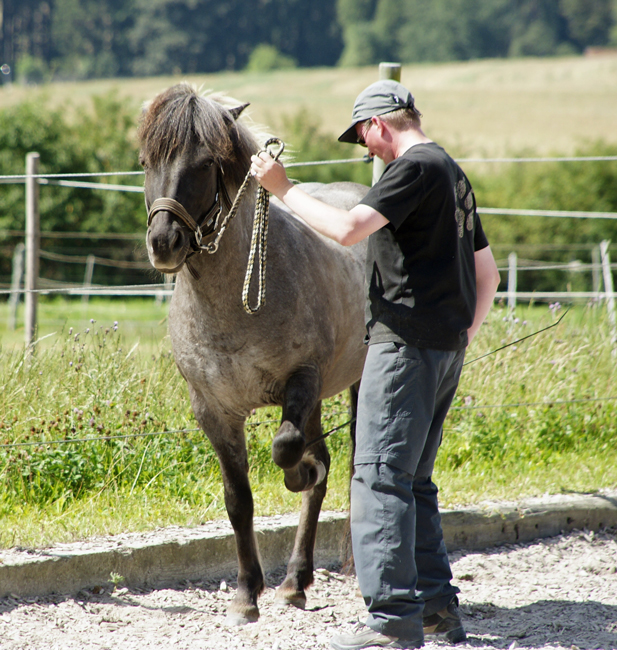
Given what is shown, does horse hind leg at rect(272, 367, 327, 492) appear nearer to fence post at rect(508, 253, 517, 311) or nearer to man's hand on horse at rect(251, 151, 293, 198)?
man's hand on horse at rect(251, 151, 293, 198)

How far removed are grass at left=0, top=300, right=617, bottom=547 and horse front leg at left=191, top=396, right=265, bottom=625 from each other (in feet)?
2.22

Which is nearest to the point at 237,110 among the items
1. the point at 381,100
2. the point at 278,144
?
the point at 278,144

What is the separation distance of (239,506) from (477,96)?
61.4m

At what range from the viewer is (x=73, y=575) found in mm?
3801

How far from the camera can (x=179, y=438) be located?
5.00 metres

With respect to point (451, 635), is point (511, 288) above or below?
below

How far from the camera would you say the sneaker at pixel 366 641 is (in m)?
3.02

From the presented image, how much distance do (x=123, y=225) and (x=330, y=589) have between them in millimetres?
22430

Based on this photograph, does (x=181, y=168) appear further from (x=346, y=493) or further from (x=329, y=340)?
(x=346, y=493)

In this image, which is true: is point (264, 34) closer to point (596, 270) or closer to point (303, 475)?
point (596, 270)

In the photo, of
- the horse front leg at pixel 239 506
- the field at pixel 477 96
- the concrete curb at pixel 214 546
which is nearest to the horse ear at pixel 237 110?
the horse front leg at pixel 239 506

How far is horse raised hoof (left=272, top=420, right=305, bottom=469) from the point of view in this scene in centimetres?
322

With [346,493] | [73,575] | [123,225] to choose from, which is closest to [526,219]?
[123,225]

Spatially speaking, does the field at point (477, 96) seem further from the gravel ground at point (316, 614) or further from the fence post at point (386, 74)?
the gravel ground at point (316, 614)
